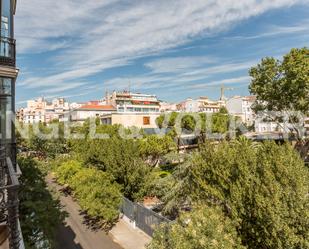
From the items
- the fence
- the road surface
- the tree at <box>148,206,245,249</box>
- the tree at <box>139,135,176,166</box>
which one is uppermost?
the tree at <box>139,135,176,166</box>

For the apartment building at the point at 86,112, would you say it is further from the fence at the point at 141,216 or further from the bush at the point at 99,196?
the fence at the point at 141,216

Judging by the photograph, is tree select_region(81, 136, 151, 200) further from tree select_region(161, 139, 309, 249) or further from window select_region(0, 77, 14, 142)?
window select_region(0, 77, 14, 142)

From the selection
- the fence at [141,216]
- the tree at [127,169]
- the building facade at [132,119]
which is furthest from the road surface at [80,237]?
the building facade at [132,119]

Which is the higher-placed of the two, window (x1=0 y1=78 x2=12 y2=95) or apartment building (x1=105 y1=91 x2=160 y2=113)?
apartment building (x1=105 y1=91 x2=160 y2=113)

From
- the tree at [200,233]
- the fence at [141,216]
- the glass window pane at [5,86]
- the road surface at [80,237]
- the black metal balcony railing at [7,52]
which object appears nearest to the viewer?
the tree at [200,233]

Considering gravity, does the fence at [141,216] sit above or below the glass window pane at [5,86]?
below

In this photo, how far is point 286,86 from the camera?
28625 millimetres

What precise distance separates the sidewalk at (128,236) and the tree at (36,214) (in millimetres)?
5761

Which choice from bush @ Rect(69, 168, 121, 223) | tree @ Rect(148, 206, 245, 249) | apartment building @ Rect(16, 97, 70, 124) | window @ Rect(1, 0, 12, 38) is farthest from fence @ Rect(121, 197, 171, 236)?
apartment building @ Rect(16, 97, 70, 124)

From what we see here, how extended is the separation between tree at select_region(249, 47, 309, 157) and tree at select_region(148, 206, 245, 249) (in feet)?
73.3

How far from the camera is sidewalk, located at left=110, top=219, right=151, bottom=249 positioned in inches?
628

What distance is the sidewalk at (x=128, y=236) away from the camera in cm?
1594

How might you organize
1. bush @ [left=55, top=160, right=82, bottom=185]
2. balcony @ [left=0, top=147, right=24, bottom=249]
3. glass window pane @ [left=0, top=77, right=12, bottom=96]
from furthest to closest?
bush @ [left=55, top=160, right=82, bottom=185]
glass window pane @ [left=0, top=77, right=12, bottom=96]
balcony @ [left=0, top=147, right=24, bottom=249]

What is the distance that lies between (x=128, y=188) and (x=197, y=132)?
924 inches
